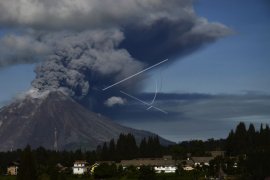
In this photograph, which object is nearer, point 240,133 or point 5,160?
point 240,133

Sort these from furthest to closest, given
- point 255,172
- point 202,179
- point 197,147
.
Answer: point 197,147 < point 202,179 < point 255,172

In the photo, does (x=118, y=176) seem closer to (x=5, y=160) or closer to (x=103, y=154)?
(x=103, y=154)

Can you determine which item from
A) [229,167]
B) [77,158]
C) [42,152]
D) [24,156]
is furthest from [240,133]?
[24,156]

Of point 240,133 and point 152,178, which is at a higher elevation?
point 240,133

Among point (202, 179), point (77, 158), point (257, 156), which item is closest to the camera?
point (257, 156)

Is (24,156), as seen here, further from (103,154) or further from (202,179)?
(103,154)

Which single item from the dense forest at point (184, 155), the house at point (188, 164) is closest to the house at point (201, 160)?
the house at point (188, 164)

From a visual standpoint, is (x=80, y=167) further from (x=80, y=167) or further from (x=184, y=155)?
(x=184, y=155)

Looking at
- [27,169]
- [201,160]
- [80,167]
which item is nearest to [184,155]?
[201,160]
